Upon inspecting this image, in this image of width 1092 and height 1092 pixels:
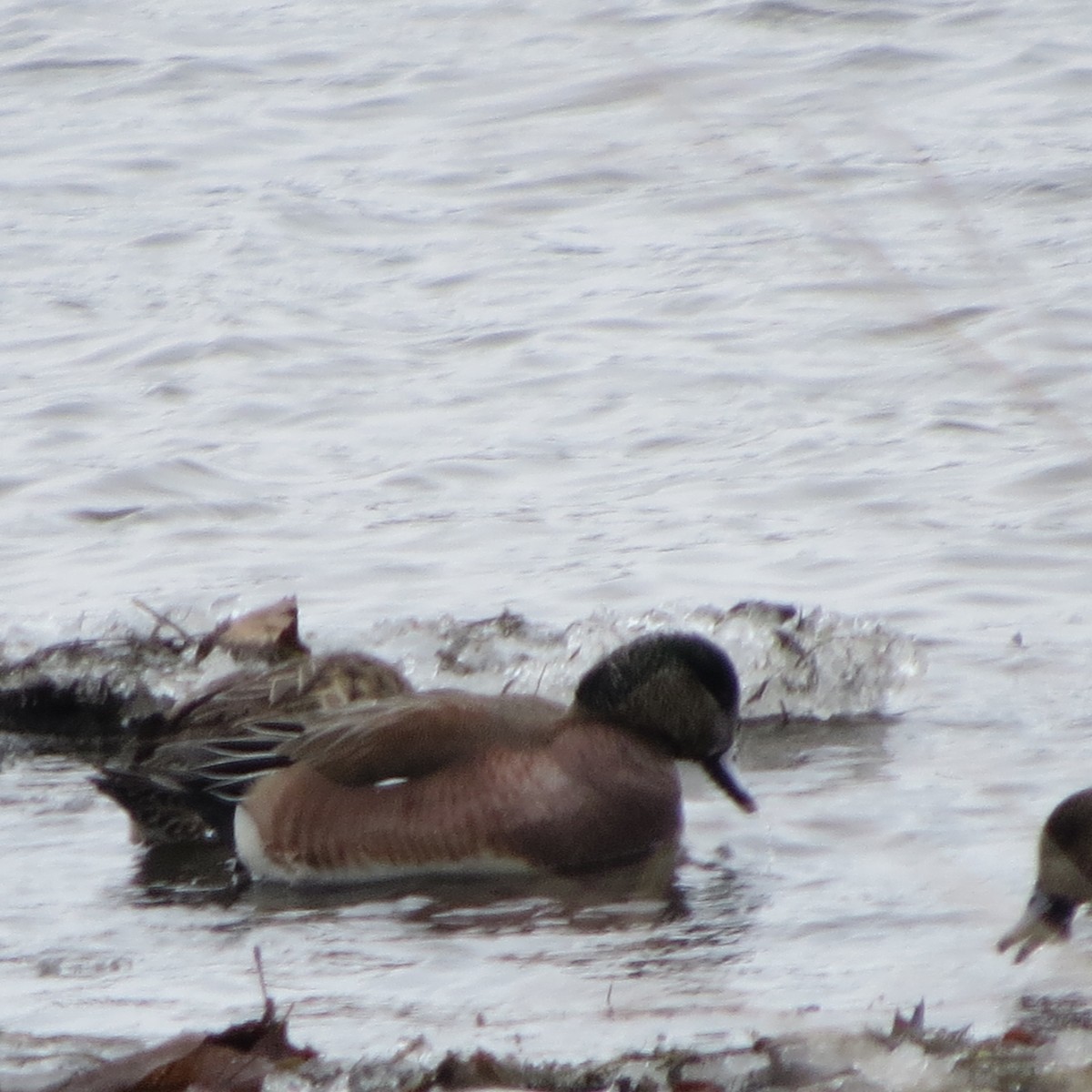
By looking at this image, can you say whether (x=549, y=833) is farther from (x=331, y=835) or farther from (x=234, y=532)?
(x=234, y=532)

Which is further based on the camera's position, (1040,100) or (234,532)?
(1040,100)

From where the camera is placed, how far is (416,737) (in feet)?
18.3

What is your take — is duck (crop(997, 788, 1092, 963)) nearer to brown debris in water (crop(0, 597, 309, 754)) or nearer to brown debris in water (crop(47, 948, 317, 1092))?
brown debris in water (crop(47, 948, 317, 1092))

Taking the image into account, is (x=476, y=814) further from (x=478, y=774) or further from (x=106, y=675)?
(x=106, y=675)

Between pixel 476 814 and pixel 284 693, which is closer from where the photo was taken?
pixel 476 814

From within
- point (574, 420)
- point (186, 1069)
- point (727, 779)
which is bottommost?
point (574, 420)

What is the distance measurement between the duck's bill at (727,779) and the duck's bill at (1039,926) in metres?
1.26

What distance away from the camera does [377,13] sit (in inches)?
617

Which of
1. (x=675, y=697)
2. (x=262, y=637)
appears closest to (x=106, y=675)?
(x=262, y=637)

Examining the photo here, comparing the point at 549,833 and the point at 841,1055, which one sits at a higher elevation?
the point at 841,1055

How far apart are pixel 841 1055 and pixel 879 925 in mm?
1211

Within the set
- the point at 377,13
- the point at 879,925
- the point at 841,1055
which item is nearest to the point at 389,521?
the point at 879,925

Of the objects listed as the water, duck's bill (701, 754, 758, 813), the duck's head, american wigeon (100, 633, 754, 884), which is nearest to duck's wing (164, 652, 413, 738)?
american wigeon (100, 633, 754, 884)

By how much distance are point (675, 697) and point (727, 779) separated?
0.80 ft
